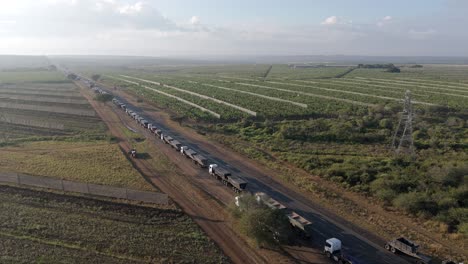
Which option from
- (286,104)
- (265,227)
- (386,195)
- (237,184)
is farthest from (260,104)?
(265,227)

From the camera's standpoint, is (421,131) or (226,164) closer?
(226,164)

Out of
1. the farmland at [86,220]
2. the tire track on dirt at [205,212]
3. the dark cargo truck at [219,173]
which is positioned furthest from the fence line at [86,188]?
the dark cargo truck at [219,173]

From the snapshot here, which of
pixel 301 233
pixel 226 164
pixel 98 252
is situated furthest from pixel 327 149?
pixel 98 252

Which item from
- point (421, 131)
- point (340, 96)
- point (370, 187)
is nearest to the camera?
point (370, 187)

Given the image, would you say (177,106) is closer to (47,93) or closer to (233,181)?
(47,93)

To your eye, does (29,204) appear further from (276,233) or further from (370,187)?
(370,187)
